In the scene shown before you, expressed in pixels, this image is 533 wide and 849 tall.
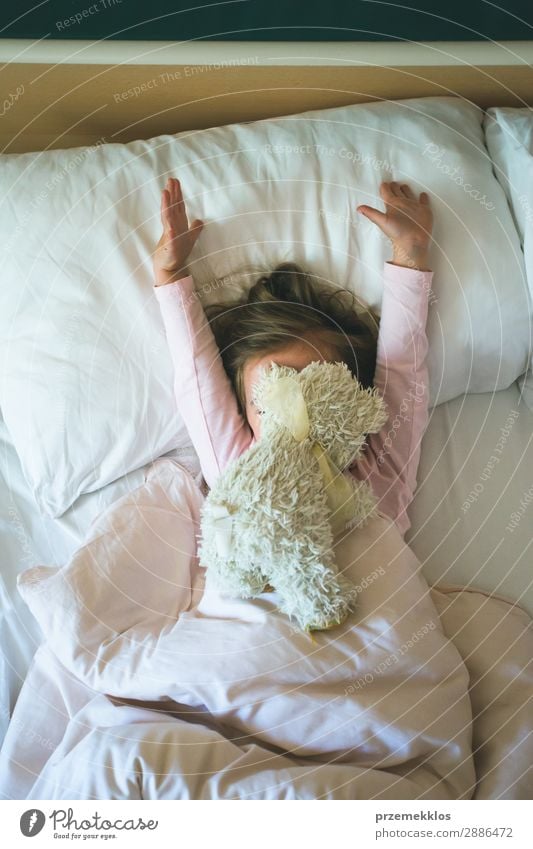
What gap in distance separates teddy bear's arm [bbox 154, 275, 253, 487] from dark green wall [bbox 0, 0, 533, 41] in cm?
29

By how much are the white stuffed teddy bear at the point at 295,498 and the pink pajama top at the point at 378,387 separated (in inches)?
3.9

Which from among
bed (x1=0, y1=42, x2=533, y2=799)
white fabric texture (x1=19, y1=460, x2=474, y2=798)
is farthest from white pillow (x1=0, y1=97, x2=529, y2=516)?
white fabric texture (x1=19, y1=460, x2=474, y2=798)

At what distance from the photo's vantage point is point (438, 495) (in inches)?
31.4

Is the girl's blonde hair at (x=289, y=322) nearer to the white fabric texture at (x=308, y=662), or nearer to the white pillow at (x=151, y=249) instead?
the white pillow at (x=151, y=249)

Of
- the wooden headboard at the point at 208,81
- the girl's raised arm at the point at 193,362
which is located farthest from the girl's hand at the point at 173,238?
the wooden headboard at the point at 208,81

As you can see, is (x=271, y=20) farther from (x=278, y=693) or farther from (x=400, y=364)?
(x=278, y=693)

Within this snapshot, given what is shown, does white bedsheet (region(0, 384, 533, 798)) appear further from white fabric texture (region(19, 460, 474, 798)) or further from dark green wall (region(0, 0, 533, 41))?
dark green wall (region(0, 0, 533, 41))

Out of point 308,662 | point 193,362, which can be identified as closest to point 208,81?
point 193,362

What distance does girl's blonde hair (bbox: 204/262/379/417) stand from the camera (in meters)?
0.76

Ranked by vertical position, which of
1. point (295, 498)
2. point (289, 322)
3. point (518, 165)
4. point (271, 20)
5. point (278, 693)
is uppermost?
point (271, 20)

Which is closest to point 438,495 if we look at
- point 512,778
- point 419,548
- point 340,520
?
point 419,548

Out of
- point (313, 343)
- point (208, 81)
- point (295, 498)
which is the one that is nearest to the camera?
point (295, 498)

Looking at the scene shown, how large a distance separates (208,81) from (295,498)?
0.53 meters

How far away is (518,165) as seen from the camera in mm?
823
